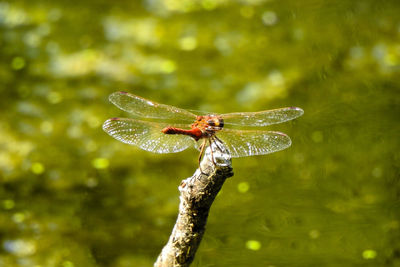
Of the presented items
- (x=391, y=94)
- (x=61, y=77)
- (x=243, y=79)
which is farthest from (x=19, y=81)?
(x=391, y=94)

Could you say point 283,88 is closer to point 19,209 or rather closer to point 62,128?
point 62,128

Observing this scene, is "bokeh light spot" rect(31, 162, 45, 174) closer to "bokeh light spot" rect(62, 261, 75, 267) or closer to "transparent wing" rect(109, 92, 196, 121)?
"bokeh light spot" rect(62, 261, 75, 267)

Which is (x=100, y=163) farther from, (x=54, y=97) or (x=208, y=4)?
(x=208, y=4)

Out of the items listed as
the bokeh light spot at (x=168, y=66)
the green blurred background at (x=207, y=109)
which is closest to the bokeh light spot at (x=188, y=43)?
the green blurred background at (x=207, y=109)

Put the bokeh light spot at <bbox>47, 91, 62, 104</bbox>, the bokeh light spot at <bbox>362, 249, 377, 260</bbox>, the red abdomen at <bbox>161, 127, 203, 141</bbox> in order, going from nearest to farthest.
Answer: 1. the red abdomen at <bbox>161, 127, 203, 141</bbox>
2. the bokeh light spot at <bbox>362, 249, 377, 260</bbox>
3. the bokeh light spot at <bbox>47, 91, 62, 104</bbox>

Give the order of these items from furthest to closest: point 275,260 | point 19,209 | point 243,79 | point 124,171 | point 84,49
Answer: point 84,49
point 243,79
point 124,171
point 19,209
point 275,260

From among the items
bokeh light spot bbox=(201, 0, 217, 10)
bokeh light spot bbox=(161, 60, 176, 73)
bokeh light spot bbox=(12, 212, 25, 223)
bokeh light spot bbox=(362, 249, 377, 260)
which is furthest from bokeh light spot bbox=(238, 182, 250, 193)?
bokeh light spot bbox=(201, 0, 217, 10)
